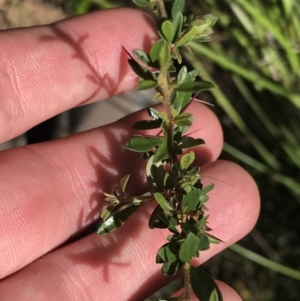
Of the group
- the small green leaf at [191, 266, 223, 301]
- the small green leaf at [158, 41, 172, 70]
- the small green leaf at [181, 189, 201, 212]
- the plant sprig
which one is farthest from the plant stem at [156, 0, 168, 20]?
the small green leaf at [191, 266, 223, 301]

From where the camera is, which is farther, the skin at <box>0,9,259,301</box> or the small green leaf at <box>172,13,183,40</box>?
the skin at <box>0,9,259,301</box>

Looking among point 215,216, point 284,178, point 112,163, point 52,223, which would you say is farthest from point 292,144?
point 52,223

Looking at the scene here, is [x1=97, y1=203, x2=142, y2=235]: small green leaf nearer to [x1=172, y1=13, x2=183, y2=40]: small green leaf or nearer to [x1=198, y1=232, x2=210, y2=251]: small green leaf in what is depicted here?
[x1=198, y1=232, x2=210, y2=251]: small green leaf

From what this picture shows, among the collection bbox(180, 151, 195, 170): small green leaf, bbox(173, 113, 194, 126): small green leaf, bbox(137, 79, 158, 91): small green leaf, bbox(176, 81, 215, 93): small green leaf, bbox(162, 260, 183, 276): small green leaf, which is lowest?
bbox(162, 260, 183, 276): small green leaf

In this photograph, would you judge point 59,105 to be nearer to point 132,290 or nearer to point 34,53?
point 34,53

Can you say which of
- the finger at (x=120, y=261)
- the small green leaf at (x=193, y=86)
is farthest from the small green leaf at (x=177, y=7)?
the finger at (x=120, y=261)

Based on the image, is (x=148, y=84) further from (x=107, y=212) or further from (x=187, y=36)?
(x=107, y=212)
